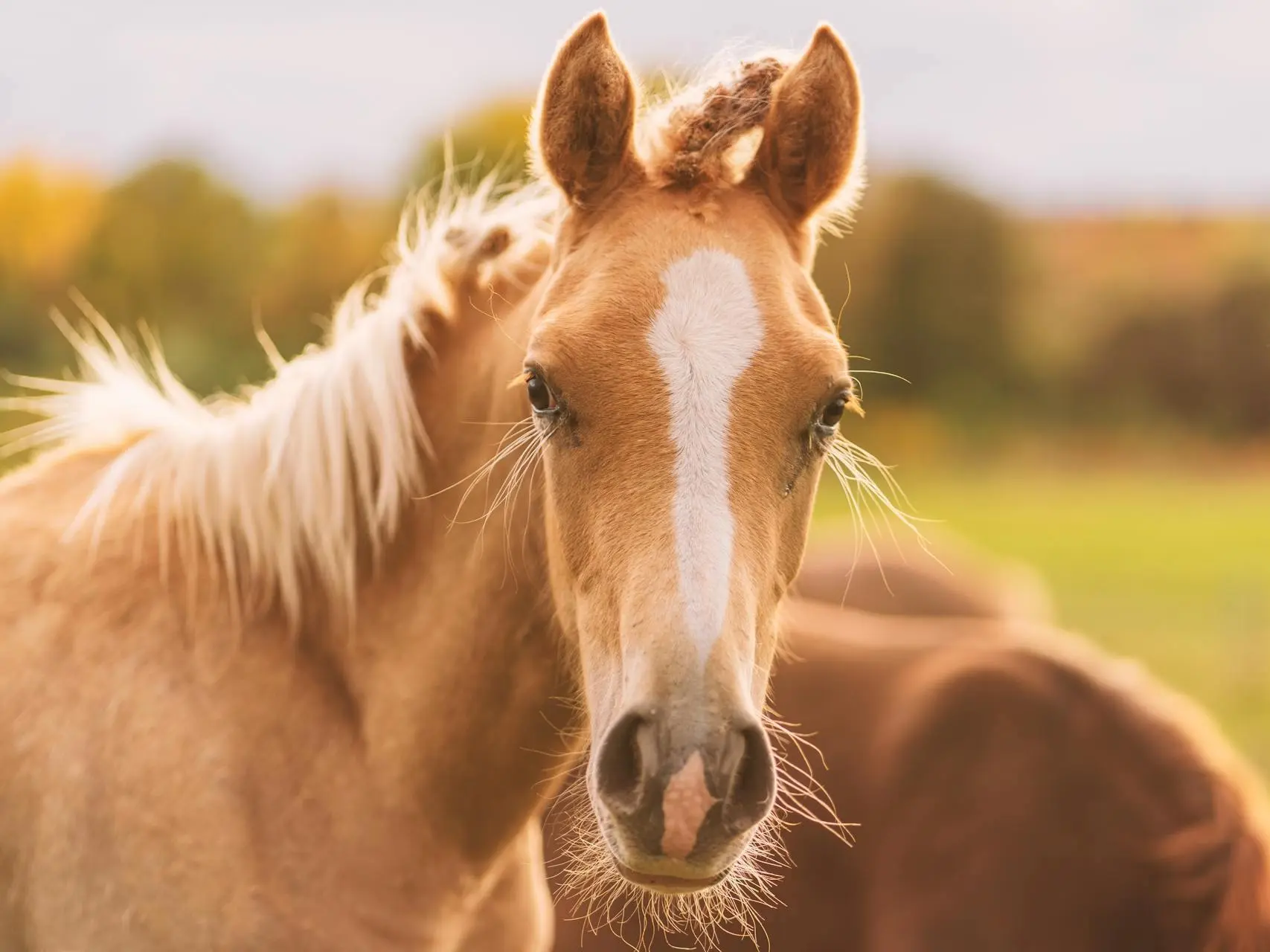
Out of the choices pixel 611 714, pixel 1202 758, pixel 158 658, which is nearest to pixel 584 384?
pixel 611 714

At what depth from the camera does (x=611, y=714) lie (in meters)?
2.47

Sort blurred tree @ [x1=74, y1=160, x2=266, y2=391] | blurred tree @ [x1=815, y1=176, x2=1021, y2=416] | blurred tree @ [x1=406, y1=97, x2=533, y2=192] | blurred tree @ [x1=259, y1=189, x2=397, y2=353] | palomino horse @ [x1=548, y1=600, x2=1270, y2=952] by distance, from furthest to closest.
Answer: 1. blurred tree @ [x1=815, y1=176, x2=1021, y2=416]
2. blurred tree @ [x1=406, y1=97, x2=533, y2=192]
3. blurred tree @ [x1=259, y1=189, x2=397, y2=353]
4. blurred tree @ [x1=74, y1=160, x2=266, y2=391]
5. palomino horse @ [x1=548, y1=600, x2=1270, y2=952]

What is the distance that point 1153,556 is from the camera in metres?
27.5

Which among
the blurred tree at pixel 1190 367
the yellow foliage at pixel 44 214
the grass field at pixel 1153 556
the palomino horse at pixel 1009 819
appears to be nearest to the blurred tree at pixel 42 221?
the yellow foliage at pixel 44 214

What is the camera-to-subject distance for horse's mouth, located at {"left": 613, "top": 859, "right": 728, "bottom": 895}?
2.31 metres

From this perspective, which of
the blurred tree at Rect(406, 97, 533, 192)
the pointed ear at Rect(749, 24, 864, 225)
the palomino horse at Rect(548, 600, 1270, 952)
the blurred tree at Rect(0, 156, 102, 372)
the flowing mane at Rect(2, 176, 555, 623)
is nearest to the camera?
the pointed ear at Rect(749, 24, 864, 225)

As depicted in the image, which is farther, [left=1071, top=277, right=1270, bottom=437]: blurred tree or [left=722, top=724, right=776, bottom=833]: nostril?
[left=1071, top=277, right=1270, bottom=437]: blurred tree

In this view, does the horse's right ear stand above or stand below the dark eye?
above

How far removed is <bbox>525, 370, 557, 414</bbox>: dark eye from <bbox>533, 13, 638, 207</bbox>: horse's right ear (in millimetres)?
535

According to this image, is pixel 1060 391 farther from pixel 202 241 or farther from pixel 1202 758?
pixel 1202 758

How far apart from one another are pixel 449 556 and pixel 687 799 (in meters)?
1.09

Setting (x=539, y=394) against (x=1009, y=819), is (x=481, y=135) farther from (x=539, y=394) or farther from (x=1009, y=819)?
(x=539, y=394)

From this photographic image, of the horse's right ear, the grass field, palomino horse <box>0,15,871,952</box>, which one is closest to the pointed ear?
palomino horse <box>0,15,871,952</box>

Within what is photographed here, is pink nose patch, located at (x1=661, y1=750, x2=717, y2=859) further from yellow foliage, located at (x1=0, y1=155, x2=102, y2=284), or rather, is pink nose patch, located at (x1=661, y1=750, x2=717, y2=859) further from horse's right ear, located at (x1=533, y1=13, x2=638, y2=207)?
yellow foliage, located at (x1=0, y1=155, x2=102, y2=284)
